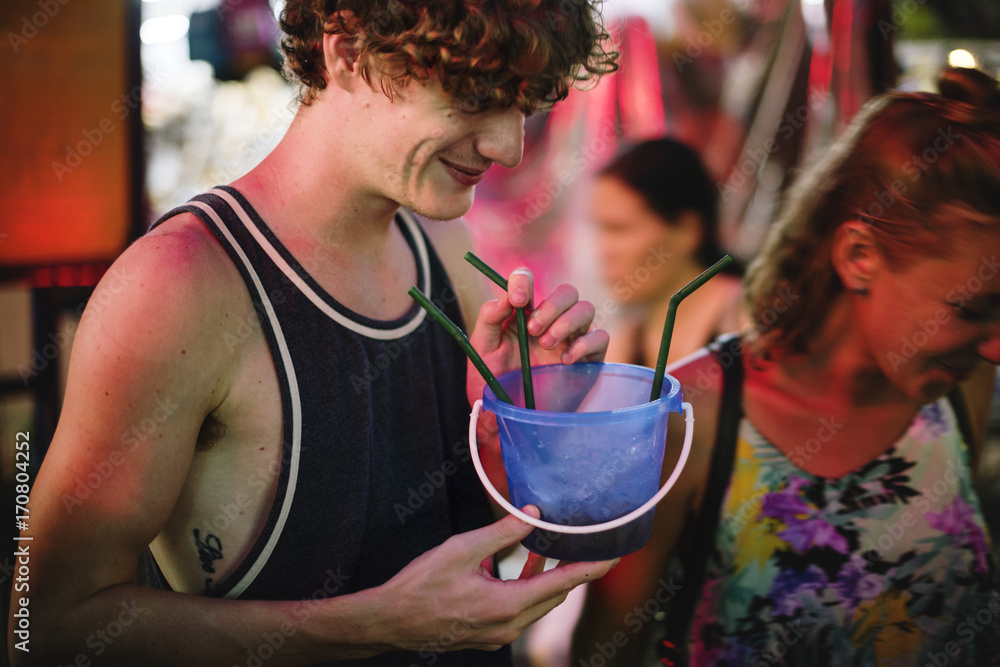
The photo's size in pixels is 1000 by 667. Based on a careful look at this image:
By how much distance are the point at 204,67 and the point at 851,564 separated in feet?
9.15

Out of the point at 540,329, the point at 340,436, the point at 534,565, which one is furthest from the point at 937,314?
the point at 340,436

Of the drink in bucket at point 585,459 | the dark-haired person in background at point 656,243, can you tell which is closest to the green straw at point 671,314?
the drink in bucket at point 585,459

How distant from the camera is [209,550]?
1.34 metres

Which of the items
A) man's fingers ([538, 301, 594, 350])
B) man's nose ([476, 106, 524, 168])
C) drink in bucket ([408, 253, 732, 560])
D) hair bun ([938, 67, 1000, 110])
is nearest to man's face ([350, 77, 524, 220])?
man's nose ([476, 106, 524, 168])

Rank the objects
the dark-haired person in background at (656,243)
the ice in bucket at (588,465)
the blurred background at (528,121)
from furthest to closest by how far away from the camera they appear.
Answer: the dark-haired person in background at (656,243), the blurred background at (528,121), the ice in bucket at (588,465)

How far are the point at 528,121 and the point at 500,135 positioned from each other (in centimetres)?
116

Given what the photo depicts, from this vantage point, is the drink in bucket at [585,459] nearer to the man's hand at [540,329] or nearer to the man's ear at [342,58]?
the man's hand at [540,329]

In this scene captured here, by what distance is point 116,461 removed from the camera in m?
1.14

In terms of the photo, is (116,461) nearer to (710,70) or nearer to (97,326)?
(97,326)

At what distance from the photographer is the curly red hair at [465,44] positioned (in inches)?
48.6

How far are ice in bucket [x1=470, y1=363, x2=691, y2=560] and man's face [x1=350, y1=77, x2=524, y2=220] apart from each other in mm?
426

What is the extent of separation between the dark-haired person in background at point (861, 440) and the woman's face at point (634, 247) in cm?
51

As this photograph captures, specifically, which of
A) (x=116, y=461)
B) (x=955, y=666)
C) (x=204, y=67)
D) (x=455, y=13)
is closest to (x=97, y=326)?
(x=116, y=461)

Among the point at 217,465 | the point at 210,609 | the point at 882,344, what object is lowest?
the point at 210,609
